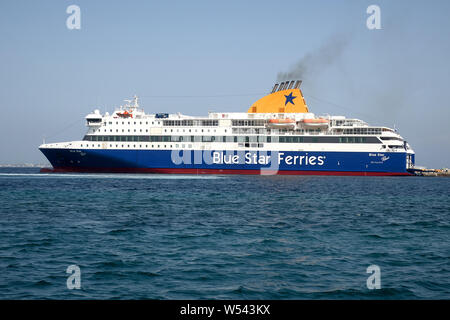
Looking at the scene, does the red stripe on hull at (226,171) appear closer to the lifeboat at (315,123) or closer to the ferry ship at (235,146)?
the ferry ship at (235,146)

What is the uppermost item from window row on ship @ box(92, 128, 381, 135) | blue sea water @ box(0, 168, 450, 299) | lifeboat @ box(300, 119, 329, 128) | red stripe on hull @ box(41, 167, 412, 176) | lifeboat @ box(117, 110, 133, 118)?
lifeboat @ box(117, 110, 133, 118)

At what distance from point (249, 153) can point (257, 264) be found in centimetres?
4892

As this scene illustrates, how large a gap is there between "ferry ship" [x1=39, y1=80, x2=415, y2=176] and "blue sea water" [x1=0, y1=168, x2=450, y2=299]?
3645cm

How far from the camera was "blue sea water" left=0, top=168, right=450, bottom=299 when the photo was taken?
29.8 ft

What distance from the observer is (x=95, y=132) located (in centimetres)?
6134

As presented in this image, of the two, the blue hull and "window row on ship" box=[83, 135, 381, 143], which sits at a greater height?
"window row on ship" box=[83, 135, 381, 143]

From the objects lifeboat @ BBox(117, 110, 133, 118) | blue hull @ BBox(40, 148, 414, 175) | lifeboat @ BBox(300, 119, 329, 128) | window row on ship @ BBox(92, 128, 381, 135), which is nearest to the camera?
blue hull @ BBox(40, 148, 414, 175)

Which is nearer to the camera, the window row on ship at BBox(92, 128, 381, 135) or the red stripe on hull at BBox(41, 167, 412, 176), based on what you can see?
the red stripe on hull at BBox(41, 167, 412, 176)

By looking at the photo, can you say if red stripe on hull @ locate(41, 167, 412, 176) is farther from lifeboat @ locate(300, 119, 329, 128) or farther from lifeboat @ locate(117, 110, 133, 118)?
lifeboat @ locate(117, 110, 133, 118)

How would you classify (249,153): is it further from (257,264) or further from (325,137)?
(257,264)

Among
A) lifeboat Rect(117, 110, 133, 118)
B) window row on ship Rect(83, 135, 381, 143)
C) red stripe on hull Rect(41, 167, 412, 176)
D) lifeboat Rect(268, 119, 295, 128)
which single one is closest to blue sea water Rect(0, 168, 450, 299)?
red stripe on hull Rect(41, 167, 412, 176)

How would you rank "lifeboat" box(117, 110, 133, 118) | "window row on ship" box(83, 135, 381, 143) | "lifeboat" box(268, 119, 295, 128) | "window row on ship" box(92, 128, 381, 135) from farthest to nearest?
"lifeboat" box(117, 110, 133, 118) < "lifeboat" box(268, 119, 295, 128) < "window row on ship" box(83, 135, 381, 143) < "window row on ship" box(92, 128, 381, 135)
